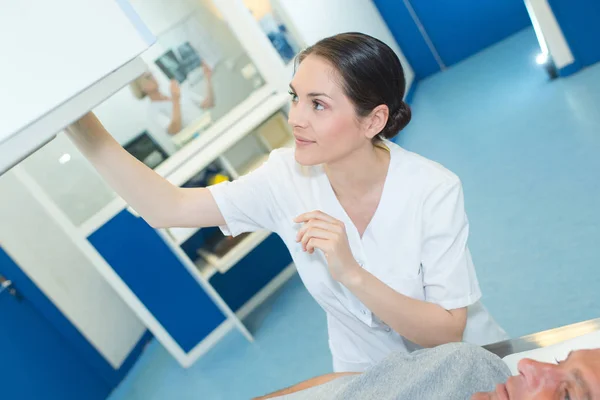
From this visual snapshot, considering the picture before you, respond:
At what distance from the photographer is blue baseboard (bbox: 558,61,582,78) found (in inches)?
153

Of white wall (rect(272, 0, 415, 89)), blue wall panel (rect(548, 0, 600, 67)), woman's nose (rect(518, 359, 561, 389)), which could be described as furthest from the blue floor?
woman's nose (rect(518, 359, 561, 389))

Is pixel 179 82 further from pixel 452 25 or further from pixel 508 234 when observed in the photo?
pixel 452 25

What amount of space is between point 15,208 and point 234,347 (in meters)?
1.48

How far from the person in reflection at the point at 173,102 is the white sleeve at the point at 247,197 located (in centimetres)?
198

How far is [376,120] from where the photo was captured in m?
1.40

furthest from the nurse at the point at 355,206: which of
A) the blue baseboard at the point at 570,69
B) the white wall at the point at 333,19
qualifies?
the blue baseboard at the point at 570,69

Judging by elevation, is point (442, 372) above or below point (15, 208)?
below

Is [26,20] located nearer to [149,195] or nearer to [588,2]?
[149,195]

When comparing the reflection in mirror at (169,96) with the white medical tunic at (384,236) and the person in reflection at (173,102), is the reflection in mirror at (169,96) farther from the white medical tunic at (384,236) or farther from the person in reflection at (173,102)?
the white medical tunic at (384,236)

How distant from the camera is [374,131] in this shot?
1.41 meters

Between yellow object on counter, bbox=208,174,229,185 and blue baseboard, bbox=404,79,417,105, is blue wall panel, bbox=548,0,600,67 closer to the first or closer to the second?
blue baseboard, bbox=404,79,417,105

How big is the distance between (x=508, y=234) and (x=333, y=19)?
2424 millimetres

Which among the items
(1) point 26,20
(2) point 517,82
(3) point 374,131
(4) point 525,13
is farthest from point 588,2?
(1) point 26,20

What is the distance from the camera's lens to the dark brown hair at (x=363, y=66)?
4.31 feet
